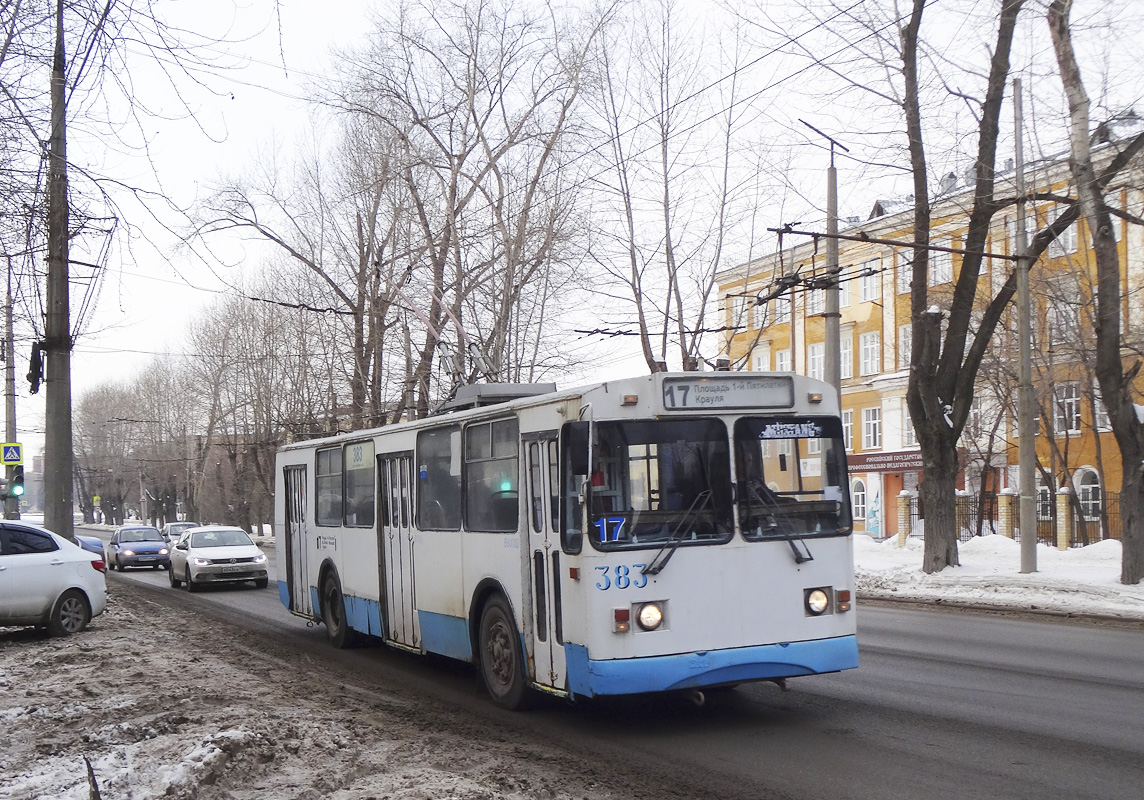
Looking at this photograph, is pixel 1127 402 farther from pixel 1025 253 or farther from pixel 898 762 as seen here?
pixel 898 762

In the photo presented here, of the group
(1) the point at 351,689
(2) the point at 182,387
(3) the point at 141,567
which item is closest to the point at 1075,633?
(1) the point at 351,689

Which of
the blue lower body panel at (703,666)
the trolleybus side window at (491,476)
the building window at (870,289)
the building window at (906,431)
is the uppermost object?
the building window at (870,289)

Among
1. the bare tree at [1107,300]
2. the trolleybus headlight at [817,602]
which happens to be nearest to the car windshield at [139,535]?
the bare tree at [1107,300]

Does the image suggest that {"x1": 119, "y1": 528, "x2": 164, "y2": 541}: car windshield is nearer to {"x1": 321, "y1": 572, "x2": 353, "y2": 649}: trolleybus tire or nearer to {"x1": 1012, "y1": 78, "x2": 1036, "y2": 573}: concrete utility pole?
{"x1": 321, "y1": 572, "x2": 353, "y2": 649}: trolleybus tire

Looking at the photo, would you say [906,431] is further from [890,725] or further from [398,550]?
[890,725]

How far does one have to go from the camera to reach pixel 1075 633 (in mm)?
14609

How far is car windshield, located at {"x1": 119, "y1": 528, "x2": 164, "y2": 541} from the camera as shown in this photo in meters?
38.2

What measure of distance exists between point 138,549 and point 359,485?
88.8 feet

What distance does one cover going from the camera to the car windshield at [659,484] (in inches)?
320

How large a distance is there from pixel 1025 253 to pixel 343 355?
23.1 m

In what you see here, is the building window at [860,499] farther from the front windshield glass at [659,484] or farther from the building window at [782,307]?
the front windshield glass at [659,484]

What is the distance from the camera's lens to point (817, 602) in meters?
8.59

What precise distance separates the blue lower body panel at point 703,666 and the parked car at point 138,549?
106 ft

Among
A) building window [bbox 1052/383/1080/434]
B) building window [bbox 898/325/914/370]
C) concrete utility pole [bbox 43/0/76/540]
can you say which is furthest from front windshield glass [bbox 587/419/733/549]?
building window [bbox 898/325/914/370]
